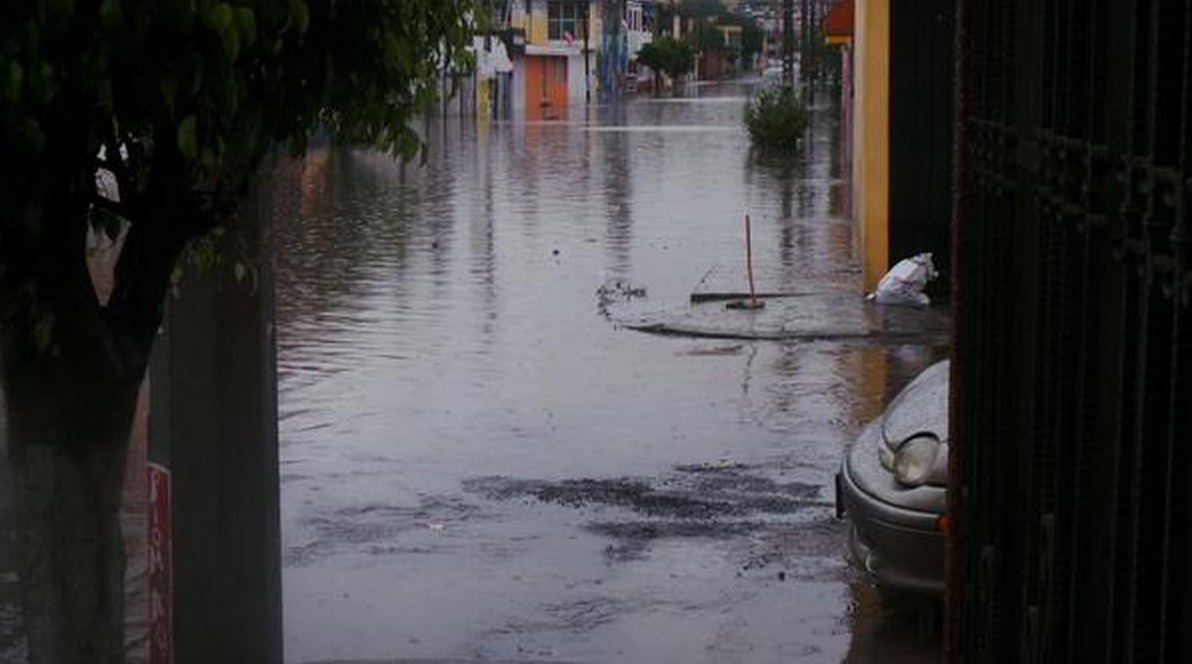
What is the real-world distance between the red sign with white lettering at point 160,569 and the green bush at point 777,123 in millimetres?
39860

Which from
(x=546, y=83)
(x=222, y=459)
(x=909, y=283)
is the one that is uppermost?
(x=222, y=459)

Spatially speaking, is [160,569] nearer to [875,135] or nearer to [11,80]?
[11,80]

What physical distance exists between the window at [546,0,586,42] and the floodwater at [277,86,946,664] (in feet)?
256

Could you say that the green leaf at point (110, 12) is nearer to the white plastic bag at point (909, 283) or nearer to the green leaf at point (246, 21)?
the green leaf at point (246, 21)

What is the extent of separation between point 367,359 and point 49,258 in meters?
11.7

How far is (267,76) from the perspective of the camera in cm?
381

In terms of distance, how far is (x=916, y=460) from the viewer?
7.80 metres

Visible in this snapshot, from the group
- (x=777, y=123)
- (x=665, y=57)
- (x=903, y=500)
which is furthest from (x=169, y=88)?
(x=665, y=57)

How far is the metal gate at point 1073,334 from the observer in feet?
8.79

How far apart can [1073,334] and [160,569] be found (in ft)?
12.0

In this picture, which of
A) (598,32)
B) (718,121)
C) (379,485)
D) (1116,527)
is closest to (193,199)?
(1116,527)

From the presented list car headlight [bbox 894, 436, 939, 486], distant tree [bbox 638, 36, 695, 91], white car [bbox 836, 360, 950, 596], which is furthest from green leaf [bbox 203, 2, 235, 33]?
distant tree [bbox 638, 36, 695, 91]

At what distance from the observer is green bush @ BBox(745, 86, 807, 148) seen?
150 ft

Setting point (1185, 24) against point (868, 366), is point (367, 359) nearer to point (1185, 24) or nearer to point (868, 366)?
point (868, 366)
